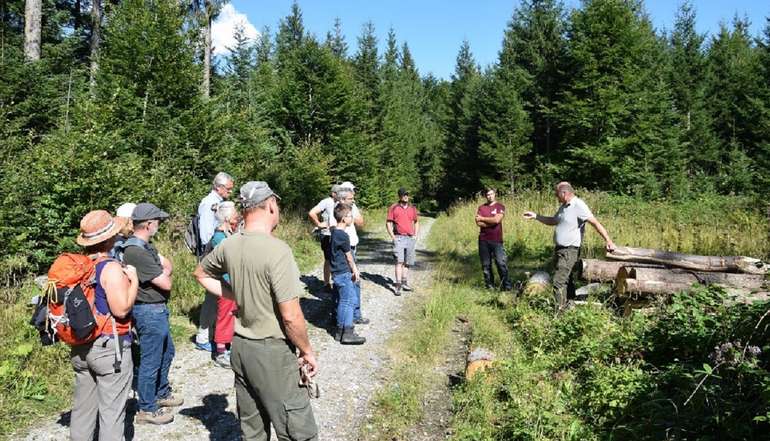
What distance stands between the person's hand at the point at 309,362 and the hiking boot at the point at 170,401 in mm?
2432

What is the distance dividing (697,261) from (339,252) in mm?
A: 5336

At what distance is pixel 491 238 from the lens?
9.34 m

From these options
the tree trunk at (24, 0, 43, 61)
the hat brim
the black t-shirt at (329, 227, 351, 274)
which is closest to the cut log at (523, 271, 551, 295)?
the black t-shirt at (329, 227, 351, 274)

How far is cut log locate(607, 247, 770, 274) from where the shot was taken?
7277mm

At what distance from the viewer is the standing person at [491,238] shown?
30.1ft

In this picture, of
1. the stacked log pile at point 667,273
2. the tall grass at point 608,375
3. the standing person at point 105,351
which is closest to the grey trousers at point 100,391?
the standing person at point 105,351

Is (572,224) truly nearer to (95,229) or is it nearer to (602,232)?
(602,232)

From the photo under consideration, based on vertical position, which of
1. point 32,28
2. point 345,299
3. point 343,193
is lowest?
point 345,299

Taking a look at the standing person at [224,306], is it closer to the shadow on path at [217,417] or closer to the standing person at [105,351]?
the shadow on path at [217,417]

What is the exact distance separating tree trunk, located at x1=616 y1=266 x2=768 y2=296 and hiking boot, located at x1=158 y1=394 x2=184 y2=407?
5727 mm

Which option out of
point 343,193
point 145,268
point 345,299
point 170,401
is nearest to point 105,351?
point 145,268

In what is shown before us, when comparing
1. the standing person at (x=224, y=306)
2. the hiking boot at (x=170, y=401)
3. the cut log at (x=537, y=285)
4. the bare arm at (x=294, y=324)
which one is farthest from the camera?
the cut log at (x=537, y=285)

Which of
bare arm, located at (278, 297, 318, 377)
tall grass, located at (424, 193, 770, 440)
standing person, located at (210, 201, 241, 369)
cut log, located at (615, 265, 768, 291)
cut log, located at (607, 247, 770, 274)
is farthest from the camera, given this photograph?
cut log, located at (607, 247, 770, 274)

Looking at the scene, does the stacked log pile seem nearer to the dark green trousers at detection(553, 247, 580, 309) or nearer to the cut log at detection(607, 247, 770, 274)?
the cut log at detection(607, 247, 770, 274)
